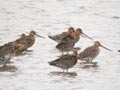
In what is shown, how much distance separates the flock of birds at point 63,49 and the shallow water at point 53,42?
265 mm

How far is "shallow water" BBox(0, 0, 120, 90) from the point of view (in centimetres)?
1797

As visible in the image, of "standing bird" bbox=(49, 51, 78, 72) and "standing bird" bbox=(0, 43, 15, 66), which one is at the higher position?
"standing bird" bbox=(0, 43, 15, 66)

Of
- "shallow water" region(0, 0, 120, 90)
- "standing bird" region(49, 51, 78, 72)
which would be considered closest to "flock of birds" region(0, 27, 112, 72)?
"standing bird" region(49, 51, 78, 72)

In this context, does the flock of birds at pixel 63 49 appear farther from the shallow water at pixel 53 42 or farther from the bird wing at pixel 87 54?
the shallow water at pixel 53 42

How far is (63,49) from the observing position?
21.3m

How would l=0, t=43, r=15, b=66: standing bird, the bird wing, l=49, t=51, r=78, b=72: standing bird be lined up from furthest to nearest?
the bird wing
l=0, t=43, r=15, b=66: standing bird
l=49, t=51, r=78, b=72: standing bird

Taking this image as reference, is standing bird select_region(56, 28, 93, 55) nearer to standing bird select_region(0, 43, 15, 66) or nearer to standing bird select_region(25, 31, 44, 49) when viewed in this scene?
standing bird select_region(25, 31, 44, 49)

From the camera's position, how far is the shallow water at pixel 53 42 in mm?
17969

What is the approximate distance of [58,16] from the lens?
2819cm

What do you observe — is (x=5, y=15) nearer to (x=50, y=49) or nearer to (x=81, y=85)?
(x=50, y=49)

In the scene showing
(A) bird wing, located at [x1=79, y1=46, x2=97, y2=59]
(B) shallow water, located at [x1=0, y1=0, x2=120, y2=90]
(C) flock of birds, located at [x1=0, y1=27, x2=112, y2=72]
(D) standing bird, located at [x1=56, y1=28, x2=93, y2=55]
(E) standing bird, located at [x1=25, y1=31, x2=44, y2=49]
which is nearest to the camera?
(B) shallow water, located at [x1=0, y1=0, x2=120, y2=90]

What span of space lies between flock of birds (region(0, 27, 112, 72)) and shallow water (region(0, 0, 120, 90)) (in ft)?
0.87

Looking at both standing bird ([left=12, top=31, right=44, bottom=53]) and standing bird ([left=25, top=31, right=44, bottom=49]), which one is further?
standing bird ([left=25, top=31, right=44, bottom=49])

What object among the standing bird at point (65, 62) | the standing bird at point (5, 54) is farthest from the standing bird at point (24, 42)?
the standing bird at point (65, 62)
